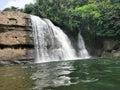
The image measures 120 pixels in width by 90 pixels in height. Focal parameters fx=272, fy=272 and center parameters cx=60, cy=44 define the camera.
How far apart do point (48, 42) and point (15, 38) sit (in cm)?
410

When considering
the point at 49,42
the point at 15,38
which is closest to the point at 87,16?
the point at 49,42

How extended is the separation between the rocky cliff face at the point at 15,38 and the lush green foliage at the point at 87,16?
615 cm

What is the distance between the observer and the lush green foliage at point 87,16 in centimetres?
3219

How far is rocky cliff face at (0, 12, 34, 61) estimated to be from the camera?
84.2 feet

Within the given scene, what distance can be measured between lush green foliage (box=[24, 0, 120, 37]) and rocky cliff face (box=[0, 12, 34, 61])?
6147mm

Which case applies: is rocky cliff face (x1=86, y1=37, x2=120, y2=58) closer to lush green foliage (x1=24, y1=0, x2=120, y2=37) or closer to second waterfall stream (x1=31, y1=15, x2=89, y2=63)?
lush green foliage (x1=24, y1=0, x2=120, y2=37)

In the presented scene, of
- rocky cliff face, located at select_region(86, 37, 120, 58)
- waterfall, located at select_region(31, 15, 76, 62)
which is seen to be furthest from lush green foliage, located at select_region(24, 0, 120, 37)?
waterfall, located at select_region(31, 15, 76, 62)

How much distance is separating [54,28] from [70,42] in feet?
10.1

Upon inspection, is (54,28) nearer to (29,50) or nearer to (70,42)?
(70,42)

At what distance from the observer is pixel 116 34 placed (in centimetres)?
Answer: 3161

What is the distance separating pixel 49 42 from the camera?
1149 inches

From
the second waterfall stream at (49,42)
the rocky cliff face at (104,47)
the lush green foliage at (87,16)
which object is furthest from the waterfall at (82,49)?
the second waterfall stream at (49,42)

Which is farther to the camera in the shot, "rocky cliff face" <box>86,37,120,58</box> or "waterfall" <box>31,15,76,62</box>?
"rocky cliff face" <box>86,37,120,58</box>

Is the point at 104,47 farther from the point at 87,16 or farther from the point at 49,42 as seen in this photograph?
the point at 49,42
